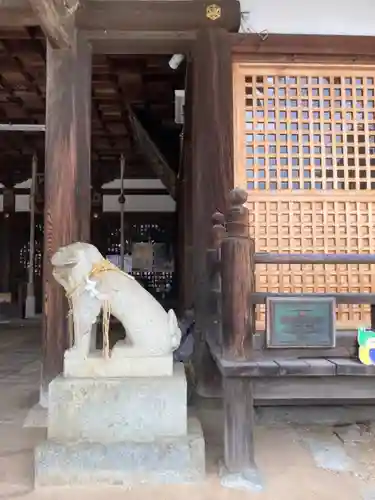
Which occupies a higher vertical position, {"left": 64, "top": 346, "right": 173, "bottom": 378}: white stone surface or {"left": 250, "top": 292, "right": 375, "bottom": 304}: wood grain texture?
{"left": 250, "top": 292, "right": 375, "bottom": 304}: wood grain texture

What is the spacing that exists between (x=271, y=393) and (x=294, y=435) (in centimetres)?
88

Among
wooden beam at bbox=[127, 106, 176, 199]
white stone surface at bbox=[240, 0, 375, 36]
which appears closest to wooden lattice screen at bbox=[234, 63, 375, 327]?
white stone surface at bbox=[240, 0, 375, 36]

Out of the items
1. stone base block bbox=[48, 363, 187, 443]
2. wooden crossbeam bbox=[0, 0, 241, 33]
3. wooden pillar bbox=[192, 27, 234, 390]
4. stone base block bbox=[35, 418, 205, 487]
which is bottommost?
stone base block bbox=[35, 418, 205, 487]

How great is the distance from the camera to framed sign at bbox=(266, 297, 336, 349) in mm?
2924

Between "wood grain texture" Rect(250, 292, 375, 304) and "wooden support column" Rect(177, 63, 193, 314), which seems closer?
"wood grain texture" Rect(250, 292, 375, 304)

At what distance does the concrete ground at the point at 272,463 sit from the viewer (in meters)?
2.60

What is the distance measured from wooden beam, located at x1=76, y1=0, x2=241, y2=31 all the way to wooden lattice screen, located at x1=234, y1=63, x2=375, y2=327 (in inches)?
17.3

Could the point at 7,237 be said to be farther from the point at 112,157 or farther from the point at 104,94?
the point at 104,94

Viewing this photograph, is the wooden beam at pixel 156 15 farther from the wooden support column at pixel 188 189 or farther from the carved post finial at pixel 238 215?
the carved post finial at pixel 238 215

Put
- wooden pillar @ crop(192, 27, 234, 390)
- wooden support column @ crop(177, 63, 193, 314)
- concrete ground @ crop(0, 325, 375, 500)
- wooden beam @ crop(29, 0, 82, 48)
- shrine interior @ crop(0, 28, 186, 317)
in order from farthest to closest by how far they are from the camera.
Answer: shrine interior @ crop(0, 28, 186, 317)
wooden support column @ crop(177, 63, 193, 314)
wooden pillar @ crop(192, 27, 234, 390)
wooden beam @ crop(29, 0, 82, 48)
concrete ground @ crop(0, 325, 375, 500)

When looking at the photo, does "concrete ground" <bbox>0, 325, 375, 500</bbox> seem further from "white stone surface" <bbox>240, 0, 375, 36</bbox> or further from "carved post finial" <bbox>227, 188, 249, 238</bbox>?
"white stone surface" <bbox>240, 0, 375, 36</bbox>

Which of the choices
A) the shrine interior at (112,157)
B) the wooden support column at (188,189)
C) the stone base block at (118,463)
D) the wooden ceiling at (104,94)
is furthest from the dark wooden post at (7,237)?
the stone base block at (118,463)

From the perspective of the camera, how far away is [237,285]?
2863 mm

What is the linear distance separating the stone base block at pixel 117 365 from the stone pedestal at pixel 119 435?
0.05 m
